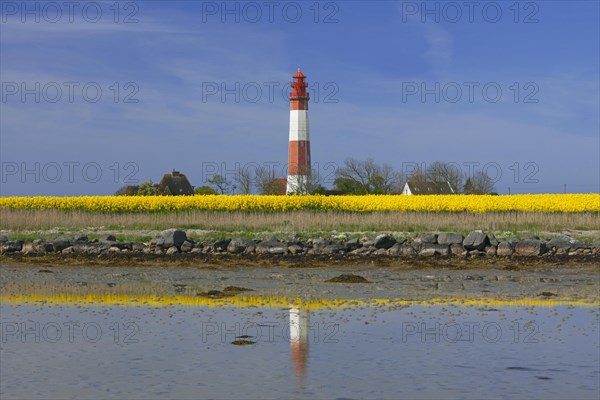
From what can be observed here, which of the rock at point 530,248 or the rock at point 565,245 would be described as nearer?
the rock at point 530,248

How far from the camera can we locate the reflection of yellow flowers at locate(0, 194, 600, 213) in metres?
38.9

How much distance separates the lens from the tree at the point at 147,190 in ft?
234

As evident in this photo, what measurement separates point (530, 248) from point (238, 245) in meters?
7.50

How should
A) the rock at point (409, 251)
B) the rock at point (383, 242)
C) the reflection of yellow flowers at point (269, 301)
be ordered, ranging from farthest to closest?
the rock at point (383, 242) → the rock at point (409, 251) → the reflection of yellow flowers at point (269, 301)

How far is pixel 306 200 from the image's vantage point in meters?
40.3

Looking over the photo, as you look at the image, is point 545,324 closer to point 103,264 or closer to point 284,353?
point 284,353

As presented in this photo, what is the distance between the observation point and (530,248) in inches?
929

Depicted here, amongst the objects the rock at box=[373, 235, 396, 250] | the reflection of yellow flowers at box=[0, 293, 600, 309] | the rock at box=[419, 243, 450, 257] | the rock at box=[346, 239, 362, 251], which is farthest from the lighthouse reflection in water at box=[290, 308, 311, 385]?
the rock at box=[373, 235, 396, 250]

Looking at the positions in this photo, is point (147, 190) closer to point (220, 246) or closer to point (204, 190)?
point (204, 190)

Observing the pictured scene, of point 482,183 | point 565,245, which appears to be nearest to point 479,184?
point 482,183

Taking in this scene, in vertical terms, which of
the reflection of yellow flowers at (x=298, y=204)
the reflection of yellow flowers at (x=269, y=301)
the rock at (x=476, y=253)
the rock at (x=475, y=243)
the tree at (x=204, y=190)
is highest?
the tree at (x=204, y=190)

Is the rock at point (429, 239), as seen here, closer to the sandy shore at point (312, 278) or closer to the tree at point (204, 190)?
the sandy shore at point (312, 278)

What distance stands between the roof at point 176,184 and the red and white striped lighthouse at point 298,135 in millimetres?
22774

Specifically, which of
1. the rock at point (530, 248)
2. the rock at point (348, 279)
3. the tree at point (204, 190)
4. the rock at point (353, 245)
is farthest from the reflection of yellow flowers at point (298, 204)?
the tree at point (204, 190)
